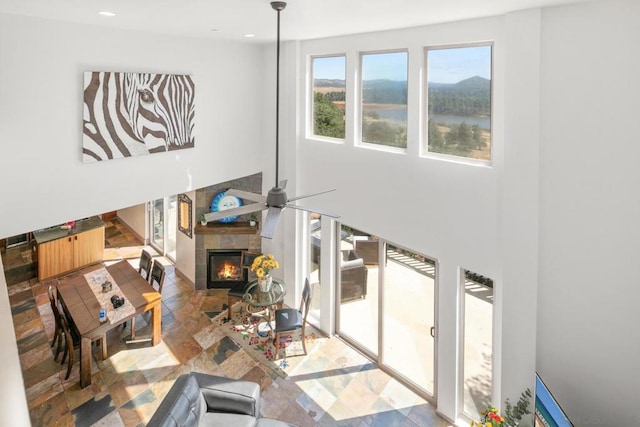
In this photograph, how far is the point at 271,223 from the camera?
317cm

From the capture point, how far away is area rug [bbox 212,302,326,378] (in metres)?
5.90

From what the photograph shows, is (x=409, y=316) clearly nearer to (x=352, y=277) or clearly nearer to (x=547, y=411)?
(x=352, y=277)

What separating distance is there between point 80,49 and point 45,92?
660 millimetres

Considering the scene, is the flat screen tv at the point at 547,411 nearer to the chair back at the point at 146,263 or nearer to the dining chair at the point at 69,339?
the dining chair at the point at 69,339

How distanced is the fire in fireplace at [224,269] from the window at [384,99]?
395cm

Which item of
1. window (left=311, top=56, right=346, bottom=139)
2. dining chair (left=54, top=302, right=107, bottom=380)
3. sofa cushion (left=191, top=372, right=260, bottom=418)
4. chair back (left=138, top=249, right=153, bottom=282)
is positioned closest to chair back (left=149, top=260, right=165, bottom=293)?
chair back (left=138, top=249, right=153, bottom=282)

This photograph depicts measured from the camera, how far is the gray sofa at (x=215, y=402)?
400cm

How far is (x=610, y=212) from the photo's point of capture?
320 cm

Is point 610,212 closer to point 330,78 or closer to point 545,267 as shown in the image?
point 545,267

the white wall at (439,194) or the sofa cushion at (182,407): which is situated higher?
the white wall at (439,194)

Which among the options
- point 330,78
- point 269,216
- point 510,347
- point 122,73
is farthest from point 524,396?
point 122,73

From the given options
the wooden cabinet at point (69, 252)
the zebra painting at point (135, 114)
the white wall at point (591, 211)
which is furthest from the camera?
the wooden cabinet at point (69, 252)

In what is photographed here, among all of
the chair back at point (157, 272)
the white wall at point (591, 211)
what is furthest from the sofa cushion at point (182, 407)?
the white wall at point (591, 211)

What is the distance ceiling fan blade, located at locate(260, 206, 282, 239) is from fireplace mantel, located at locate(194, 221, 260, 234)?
4.53 metres
